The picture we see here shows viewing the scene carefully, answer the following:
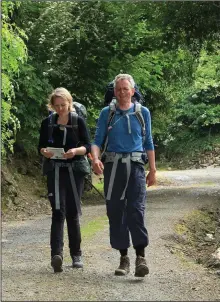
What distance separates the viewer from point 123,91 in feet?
21.2

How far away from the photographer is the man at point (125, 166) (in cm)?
651

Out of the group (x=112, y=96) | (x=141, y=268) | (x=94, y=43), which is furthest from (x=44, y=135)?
(x=94, y=43)

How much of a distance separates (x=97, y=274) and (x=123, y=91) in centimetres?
184

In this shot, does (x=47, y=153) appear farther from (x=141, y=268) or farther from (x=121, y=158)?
(x=141, y=268)

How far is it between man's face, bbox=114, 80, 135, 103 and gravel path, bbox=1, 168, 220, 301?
1.71m

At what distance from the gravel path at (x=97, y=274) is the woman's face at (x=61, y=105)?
157cm

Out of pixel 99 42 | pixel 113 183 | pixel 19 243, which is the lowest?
pixel 19 243

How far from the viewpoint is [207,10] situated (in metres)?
15.6

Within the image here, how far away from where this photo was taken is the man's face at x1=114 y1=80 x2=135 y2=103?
647 cm

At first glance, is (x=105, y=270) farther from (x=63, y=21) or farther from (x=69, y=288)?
(x=63, y=21)

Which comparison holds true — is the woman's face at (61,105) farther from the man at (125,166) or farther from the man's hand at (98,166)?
the man's hand at (98,166)

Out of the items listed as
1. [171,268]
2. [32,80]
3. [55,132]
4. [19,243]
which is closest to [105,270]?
[171,268]

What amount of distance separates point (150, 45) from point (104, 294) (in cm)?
1276

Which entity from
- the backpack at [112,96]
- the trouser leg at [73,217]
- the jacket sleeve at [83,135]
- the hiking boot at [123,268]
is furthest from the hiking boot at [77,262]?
the backpack at [112,96]
